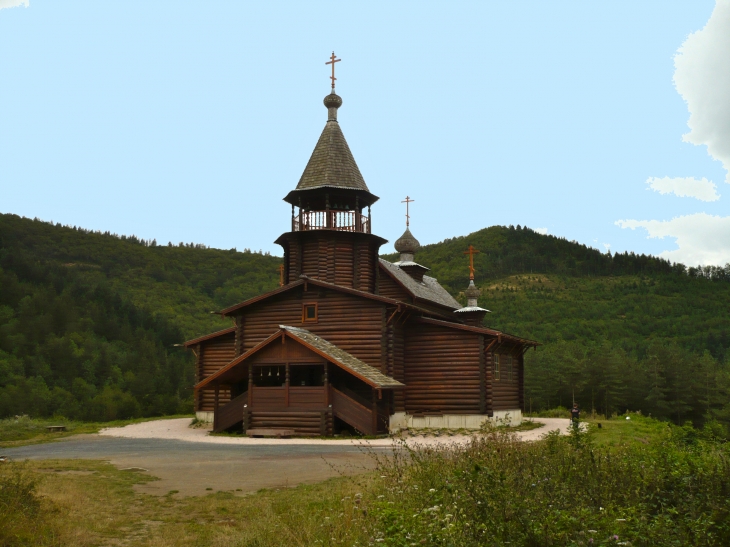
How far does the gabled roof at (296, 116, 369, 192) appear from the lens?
3122 centimetres

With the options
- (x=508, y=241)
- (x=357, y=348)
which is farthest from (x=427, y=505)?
(x=508, y=241)

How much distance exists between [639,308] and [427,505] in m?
92.6

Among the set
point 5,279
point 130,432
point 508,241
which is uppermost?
point 508,241

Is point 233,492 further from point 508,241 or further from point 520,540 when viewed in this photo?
point 508,241

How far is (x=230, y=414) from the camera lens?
89.2ft

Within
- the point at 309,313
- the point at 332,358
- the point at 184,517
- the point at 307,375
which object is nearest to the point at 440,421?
the point at 307,375

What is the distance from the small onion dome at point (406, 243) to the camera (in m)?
40.8

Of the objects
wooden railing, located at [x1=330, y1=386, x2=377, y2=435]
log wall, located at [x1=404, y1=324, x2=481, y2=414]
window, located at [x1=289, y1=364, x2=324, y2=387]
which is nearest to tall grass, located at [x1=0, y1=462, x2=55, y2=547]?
wooden railing, located at [x1=330, y1=386, x2=377, y2=435]

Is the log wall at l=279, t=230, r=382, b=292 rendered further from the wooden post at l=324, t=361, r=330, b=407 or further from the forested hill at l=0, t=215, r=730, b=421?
the forested hill at l=0, t=215, r=730, b=421

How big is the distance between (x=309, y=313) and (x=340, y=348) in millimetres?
2189

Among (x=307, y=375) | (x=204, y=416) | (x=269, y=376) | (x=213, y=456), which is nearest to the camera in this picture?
(x=213, y=456)

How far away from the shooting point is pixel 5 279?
64125mm

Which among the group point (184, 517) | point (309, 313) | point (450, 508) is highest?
point (309, 313)

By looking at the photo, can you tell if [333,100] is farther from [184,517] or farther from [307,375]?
[184,517]
